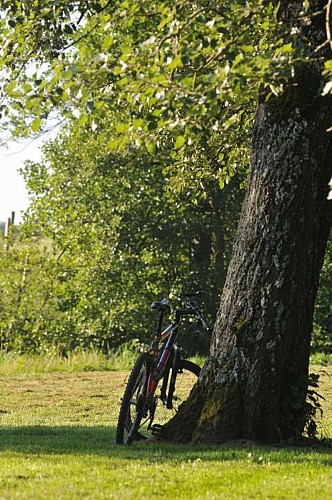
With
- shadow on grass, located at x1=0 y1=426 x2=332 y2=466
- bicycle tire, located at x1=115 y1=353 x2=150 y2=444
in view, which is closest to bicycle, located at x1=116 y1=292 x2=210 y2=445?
bicycle tire, located at x1=115 y1=353 x2=150 y2=444

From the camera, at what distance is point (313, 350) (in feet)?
82.8

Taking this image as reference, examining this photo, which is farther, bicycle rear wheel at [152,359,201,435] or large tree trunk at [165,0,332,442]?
bicycle rear wheel at [152,359,201,435]

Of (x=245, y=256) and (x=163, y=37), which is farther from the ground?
(x=163, y=37)

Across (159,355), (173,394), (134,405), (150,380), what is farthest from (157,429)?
(173,394)

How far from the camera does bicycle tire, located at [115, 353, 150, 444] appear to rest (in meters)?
9.56

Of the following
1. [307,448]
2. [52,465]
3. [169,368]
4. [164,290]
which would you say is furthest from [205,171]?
[164,290]

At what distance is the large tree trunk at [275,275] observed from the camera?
908 cm

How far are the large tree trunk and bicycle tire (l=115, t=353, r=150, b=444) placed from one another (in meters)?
0.64

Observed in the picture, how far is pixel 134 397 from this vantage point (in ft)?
31.8

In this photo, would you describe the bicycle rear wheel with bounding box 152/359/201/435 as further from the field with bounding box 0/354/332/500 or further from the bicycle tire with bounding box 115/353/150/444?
the field with bounding box 0/354/332/500

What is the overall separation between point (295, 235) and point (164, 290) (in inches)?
620

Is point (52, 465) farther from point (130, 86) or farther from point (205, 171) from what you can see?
point (205, 171)

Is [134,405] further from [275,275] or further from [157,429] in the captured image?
[275,275]

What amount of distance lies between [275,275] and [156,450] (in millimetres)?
1851
